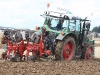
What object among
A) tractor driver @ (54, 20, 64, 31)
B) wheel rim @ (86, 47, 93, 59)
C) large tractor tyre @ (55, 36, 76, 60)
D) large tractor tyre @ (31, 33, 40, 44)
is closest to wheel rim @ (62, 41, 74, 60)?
large tractor tyre @ (55, 36, 76, 60)

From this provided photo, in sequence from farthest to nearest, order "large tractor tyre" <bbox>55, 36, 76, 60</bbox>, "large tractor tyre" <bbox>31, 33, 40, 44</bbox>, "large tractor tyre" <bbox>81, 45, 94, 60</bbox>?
"large tractor tyre" <bbox>81, 45, 94, 60</bbox> < "large tractor tyre" <bbox>31, 33, 40, 44</bbox> < "large tractor tyre" <bbox>55, 36, 76, 60</bbox>

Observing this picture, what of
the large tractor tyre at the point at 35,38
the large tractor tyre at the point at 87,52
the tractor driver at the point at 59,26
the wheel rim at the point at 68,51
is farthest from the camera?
the large tractor tyre at the point at 87,52

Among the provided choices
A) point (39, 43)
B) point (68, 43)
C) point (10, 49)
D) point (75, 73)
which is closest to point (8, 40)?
point (10, 49)

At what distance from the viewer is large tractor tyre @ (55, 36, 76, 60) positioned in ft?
41.0

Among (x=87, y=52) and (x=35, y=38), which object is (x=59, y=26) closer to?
(x=35, y=38)

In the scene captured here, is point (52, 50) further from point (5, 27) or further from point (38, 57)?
point (5, 27)

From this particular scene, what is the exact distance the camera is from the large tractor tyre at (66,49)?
12.5 meters

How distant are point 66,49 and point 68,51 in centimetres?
24

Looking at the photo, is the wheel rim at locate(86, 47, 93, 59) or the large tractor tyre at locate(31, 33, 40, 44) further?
the wheel rim at locate(86, 47, 93, 59)

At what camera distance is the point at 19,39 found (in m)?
12.5

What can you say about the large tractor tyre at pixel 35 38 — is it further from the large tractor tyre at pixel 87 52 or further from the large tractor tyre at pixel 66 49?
the large tractor tyre at pixel 87 52

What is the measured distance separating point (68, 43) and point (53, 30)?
0.84 metres

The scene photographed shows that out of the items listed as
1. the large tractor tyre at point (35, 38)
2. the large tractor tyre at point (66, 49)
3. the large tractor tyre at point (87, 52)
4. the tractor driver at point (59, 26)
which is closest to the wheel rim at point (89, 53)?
the large tractor tyre at point (87, 52)

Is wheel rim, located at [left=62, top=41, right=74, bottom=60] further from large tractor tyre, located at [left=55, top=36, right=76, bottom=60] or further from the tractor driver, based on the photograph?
the tractor driver
